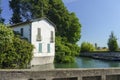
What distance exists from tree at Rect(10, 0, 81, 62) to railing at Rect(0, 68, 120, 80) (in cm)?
4214

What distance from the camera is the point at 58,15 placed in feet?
186

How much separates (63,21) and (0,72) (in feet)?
154

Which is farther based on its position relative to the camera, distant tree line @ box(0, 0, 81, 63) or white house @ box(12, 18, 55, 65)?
distant tree line @ box(0, 0, 81, 63)

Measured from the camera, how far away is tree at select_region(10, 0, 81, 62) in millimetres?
56969

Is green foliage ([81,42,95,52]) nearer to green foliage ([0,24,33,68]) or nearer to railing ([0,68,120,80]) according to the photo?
green foliage ([0,24,33,68])

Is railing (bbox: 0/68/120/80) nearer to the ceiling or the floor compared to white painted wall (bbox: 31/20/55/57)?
nearer to the floor

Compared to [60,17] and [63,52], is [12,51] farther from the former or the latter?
[60,17]

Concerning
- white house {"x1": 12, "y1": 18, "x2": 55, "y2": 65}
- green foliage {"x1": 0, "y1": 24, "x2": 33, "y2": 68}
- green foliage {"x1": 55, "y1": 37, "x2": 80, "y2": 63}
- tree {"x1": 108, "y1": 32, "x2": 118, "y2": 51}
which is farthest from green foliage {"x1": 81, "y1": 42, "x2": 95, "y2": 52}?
green foliage {"x1": 0, "y1": 24, "x2": 33, "y2": 68}

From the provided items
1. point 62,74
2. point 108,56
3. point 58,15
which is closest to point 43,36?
point 58,15

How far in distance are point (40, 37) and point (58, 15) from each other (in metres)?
13.2

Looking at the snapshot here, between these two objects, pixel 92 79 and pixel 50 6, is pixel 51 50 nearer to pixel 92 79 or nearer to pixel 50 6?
pixel 50 6

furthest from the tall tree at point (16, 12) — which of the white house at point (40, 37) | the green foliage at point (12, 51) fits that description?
the green foliage at point (12, 51)

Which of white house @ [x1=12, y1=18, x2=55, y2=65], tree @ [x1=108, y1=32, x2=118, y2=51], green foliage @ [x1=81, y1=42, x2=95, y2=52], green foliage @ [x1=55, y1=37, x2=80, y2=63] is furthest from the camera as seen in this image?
green foliage @ [x1=81, y1=42, x2=95, y2=52]

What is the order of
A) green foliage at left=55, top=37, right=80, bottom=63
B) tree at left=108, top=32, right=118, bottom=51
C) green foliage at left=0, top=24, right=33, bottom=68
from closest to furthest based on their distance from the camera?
green foliage at left=0, top=24, right=33, bottom=68 → green foliage at left=55, top=37, right=80, bottom=63 → tree at left=108, top=32, right=118, bottom=51
